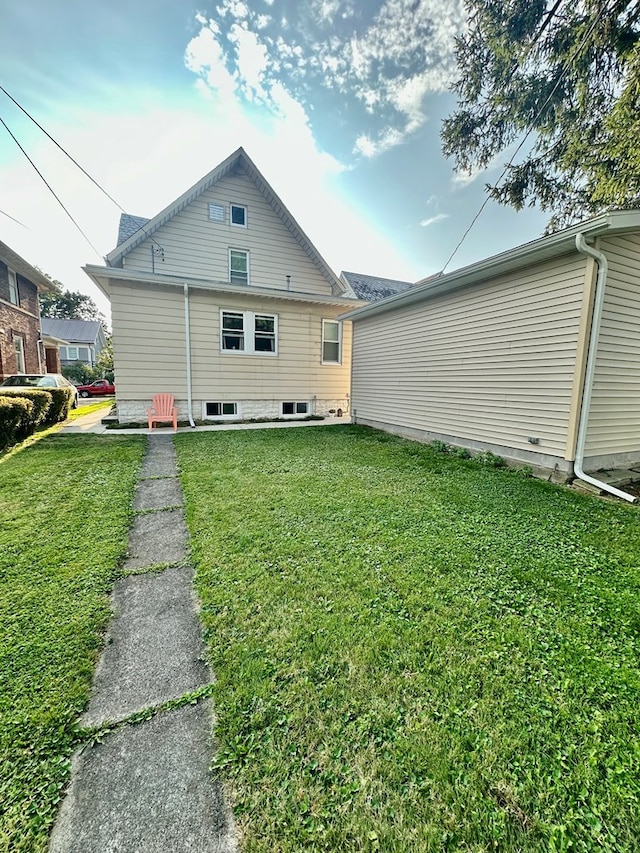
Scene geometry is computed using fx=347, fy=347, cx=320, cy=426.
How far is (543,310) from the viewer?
5105 mm

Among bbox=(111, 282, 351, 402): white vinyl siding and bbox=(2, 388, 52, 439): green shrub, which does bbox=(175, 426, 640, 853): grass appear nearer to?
bbox=(2, 388, 52, 439): green shrub

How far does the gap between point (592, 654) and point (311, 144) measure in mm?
12450

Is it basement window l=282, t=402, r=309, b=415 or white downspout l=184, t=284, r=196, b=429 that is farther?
basement window l=282, t=402, r=309, b=415

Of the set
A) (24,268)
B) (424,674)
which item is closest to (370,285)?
(424,674)

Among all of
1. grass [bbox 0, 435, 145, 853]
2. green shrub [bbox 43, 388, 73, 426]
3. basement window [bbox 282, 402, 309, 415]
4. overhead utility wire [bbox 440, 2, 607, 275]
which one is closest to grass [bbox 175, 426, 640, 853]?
grass [bbox 0, 435, 145, 853]

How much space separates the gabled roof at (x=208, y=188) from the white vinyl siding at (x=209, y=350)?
142cm

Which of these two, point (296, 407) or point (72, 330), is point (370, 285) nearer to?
point (296, 407)

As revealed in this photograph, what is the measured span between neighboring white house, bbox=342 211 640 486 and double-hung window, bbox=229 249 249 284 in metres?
6.05

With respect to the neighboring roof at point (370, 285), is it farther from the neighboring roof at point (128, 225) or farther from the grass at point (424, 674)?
the grass at point (424, 674)

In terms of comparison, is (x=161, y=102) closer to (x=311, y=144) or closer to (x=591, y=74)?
(x=311, y=144)

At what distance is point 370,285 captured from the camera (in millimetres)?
13898

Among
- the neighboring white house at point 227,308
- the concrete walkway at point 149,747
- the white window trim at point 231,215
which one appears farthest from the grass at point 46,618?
the white window trim at point 231,215

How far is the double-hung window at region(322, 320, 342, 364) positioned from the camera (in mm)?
11430

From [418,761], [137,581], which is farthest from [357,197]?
[418,761]
